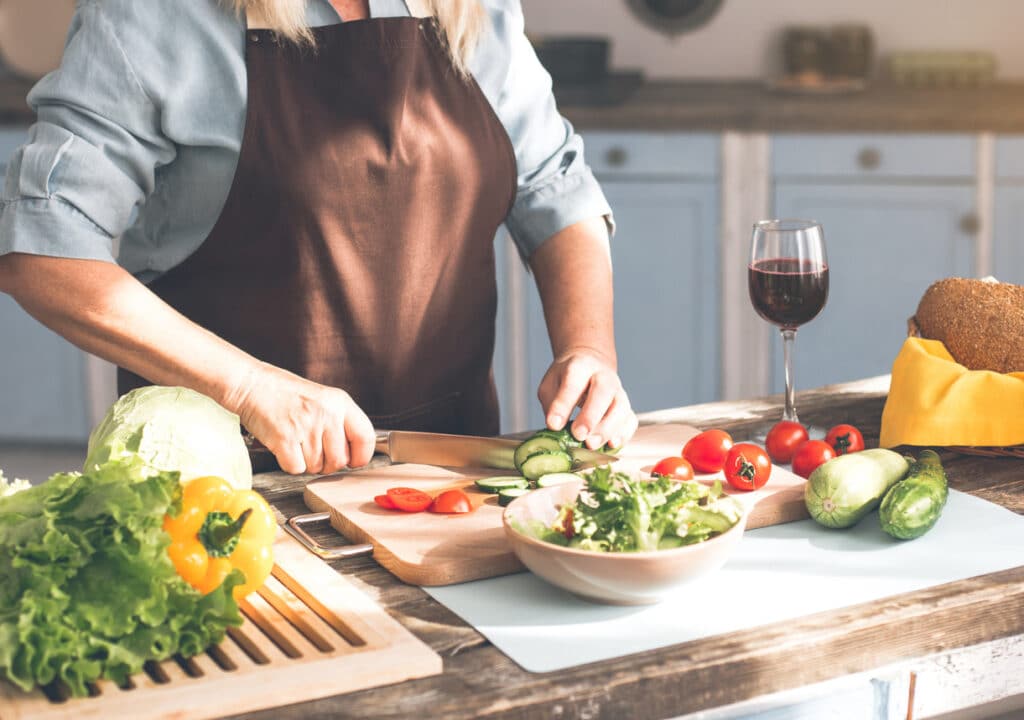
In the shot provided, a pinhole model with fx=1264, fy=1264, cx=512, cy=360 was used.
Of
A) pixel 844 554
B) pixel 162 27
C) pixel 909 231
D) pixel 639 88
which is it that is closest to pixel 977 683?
pixel 844 554

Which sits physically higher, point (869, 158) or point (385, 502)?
point (869, 158)

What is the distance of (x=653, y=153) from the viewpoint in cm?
356

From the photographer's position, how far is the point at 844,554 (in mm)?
1182

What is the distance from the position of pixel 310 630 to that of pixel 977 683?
60 centimetres

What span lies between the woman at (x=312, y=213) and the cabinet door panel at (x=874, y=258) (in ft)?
6.01

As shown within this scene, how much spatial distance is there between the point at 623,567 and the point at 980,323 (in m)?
0.72

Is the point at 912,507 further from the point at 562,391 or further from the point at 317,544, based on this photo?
the point at 317,544

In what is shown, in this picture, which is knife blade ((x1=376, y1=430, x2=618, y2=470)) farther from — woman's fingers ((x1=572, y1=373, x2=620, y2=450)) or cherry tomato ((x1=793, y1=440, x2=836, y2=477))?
cherry tomato ((x1=793, y1=440, x2=836, y2=477))

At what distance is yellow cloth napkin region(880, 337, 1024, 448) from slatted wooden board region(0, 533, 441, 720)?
0.72 m

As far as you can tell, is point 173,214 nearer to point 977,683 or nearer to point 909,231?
point 977,683

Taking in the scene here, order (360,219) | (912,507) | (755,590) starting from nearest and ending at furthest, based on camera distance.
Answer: (755,590) → (912,507) → (360,219)

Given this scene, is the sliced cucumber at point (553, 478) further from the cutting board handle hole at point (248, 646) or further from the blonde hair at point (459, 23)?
the blonde hair at point (459, 23)

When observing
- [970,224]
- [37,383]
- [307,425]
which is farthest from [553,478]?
[37,383]

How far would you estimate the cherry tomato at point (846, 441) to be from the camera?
4.74 feet
